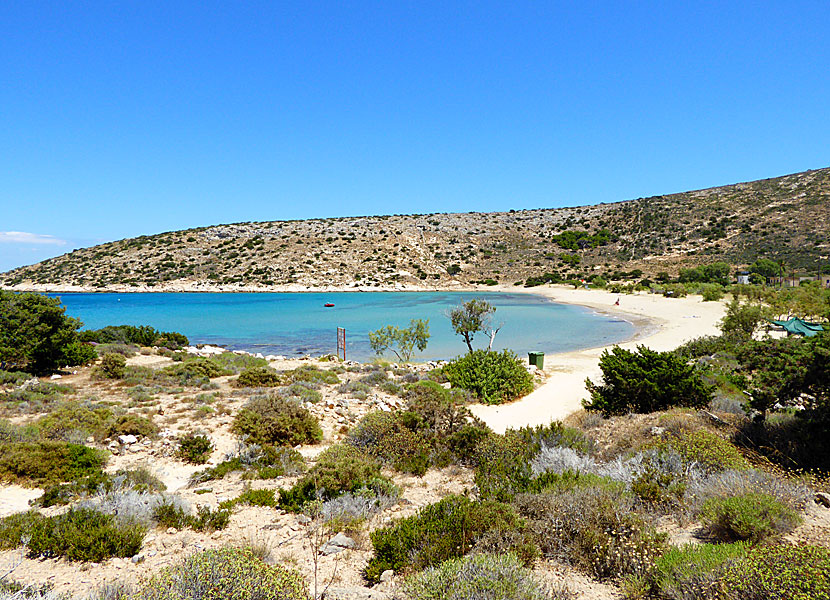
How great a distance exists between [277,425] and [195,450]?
1.43 m

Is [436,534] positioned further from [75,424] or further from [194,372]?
[194,372]

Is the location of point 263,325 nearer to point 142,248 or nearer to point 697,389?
point 697,389

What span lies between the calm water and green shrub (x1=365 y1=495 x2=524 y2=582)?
44.4ft

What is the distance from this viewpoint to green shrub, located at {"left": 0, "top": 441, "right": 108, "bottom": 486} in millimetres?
6207

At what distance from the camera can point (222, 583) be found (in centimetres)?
304

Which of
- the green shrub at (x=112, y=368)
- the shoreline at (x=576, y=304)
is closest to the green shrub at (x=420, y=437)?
the shoreline at (x=576, y=304)

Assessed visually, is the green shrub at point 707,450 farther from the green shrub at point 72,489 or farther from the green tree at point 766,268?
the green tree at point 766,268

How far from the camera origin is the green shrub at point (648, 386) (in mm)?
8492

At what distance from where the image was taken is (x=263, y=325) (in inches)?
1308

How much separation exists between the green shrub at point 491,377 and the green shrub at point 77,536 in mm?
9016

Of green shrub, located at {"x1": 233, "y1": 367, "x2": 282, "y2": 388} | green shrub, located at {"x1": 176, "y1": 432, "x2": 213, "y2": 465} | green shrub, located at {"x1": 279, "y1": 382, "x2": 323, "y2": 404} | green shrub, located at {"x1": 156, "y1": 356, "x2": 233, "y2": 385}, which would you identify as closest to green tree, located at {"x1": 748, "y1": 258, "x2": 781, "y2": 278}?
green shrub, located at {"x1": 279, "y1": 382, "x2": 323, "y2": 404}

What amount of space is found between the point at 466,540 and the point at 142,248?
8852 cm

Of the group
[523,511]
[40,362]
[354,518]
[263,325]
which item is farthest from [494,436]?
[263,325]

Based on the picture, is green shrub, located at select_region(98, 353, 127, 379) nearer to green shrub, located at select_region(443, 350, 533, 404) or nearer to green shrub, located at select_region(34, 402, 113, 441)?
green shrub, located at select_region(34, 402, 113, 441)
